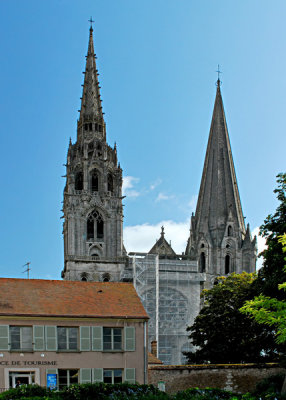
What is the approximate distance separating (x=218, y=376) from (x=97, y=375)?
540 centimetres

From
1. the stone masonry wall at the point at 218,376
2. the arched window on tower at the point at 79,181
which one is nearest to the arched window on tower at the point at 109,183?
the arched window on tower at the point at 79,181

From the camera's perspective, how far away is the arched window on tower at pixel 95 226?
246 feet

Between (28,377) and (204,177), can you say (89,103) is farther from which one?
(28,377)

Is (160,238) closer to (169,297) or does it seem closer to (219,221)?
(219,221)

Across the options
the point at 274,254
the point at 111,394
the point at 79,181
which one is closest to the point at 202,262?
the point at 79,181

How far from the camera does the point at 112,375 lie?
30188mm

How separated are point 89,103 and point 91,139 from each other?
5.42 m

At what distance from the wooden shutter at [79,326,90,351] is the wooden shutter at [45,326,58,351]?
1.18 meters

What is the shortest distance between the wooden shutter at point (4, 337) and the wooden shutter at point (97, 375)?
4056 millimetres

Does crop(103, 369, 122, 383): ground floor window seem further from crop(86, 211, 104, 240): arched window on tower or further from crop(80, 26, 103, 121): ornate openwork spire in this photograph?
crop(80, 26, 103, 121): ornate openwork spire

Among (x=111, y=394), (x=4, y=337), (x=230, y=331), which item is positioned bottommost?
(x=230, y=331)

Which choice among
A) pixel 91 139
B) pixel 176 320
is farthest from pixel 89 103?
pixel 176 320

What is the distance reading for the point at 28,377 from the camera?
94.8 feet

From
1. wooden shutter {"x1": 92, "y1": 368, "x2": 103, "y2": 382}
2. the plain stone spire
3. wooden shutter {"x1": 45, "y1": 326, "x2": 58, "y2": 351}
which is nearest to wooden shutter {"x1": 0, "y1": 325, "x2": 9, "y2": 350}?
wooden shutter {"x1": 45, "y1": 326, "x2": 58, "y2": 351}
